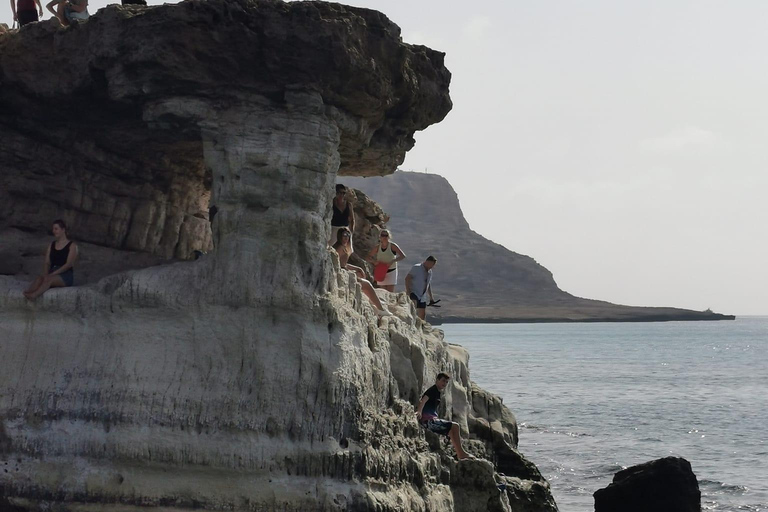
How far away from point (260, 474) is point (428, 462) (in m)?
2.44

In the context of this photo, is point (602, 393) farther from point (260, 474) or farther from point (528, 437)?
point (260, 474)

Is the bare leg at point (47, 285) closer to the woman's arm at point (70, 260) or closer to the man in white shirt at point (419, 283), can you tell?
the woman's arm at point (70, 260)

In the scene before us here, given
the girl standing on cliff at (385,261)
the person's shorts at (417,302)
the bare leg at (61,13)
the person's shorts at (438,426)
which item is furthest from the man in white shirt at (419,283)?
the bare leg at (61,13)

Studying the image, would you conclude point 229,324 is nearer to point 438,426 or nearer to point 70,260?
point 70,260

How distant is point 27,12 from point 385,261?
6.72 m

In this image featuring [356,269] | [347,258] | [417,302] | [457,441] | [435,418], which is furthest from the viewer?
[417,302]

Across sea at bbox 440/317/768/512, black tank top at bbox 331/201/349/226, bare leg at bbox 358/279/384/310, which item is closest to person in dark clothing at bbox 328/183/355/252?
black tank top at bbox 331/201/349/226

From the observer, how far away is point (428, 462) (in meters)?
13.1

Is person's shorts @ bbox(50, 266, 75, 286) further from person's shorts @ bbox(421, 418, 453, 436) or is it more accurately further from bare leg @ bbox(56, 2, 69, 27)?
person's shorts @ bbox(421, 418, 453, 436)

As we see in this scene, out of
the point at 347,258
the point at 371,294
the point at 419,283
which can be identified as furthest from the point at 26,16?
the point at 419,283

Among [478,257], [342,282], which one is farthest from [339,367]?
[478,257]

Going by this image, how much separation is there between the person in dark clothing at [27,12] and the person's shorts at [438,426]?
771cm

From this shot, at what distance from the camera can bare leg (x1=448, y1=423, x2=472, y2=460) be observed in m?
13.9

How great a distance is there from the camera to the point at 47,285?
12.7m
